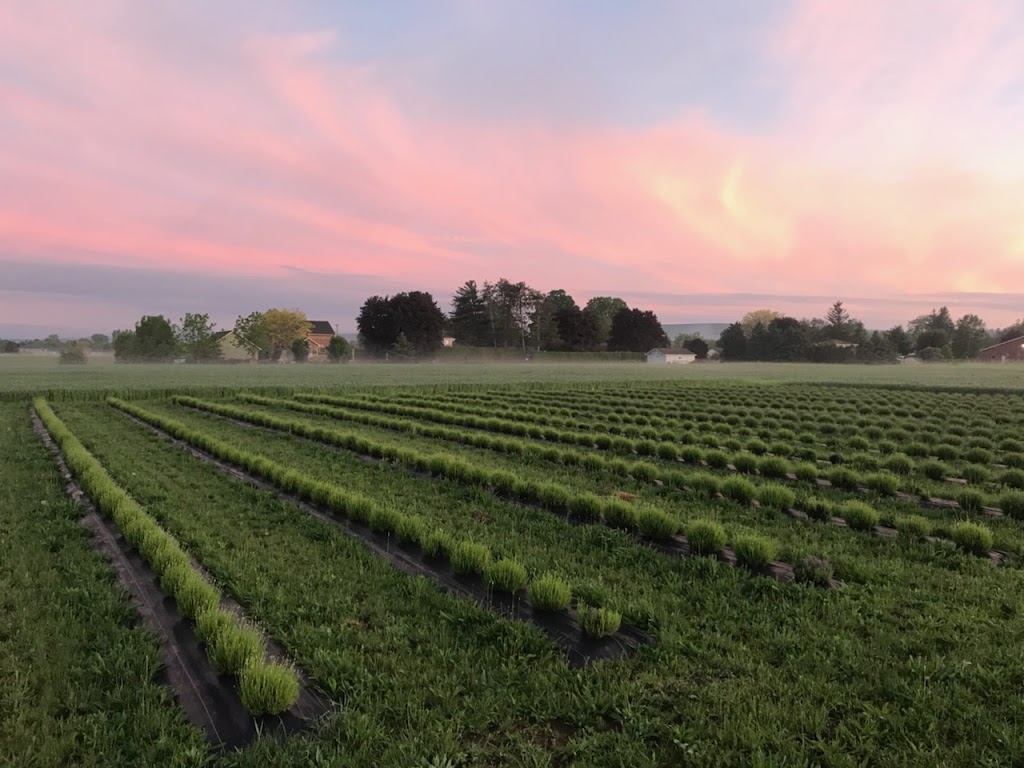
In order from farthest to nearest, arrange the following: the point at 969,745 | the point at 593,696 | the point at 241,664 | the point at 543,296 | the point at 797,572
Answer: the point at 543,296
the point at 797,572
the point at 241,664
the point at 593,696
the point at 969,745

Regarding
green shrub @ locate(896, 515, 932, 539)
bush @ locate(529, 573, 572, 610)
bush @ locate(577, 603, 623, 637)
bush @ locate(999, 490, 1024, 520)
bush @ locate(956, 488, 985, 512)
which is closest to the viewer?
bush @ locate(577, 603, 623, 637)

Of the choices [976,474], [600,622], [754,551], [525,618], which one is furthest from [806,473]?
[525,618]

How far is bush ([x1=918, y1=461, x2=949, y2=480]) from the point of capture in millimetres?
11781

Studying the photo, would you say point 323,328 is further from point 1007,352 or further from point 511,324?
point 1007,352

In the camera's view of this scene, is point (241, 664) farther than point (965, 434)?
No

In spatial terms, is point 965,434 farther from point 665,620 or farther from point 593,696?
point 593,696

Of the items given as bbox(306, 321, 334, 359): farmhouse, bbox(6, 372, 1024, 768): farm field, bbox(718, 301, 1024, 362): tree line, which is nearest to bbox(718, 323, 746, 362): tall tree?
bbox(718, 301, 1024, 362): tree line

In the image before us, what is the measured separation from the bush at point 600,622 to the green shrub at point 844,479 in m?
8.00

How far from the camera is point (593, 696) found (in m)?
3.94

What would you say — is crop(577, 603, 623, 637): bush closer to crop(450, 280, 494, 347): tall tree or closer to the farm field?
the farm field

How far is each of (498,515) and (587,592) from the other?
127 inches

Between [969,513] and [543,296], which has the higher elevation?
[543,296]

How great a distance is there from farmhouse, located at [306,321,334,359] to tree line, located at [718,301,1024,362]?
9031 cm

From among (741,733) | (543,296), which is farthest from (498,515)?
(543,296)
